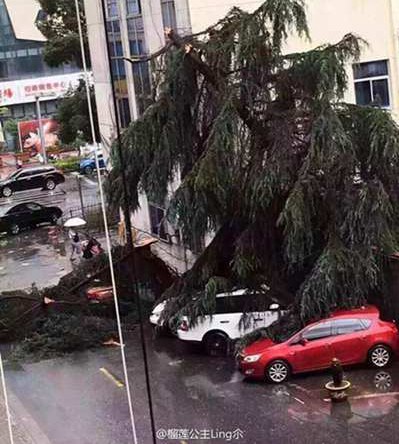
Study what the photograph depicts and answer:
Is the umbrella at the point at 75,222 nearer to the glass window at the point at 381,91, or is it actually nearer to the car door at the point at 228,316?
the car door at the point at 228,316

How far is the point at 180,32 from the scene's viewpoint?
2.35 metres

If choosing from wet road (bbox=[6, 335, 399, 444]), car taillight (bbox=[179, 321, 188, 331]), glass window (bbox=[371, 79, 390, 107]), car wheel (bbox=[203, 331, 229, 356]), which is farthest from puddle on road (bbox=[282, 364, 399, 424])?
glass window (bbox=[371, 79, 390, 107])

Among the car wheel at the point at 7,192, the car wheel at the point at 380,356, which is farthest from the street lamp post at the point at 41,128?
the car wheel at the point at 380,356

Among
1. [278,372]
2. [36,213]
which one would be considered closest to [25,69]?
[36,213]

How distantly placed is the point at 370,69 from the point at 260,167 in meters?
0.94

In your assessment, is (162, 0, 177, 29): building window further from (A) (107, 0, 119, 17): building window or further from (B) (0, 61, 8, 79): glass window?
(B) (0, 61, 8, 79): glass window

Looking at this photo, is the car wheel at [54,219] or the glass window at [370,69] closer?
the car wheel at [54,219]

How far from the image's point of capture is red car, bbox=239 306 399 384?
2094mm

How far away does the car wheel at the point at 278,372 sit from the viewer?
206 centimetres

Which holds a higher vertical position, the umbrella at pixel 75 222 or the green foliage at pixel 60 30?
the green foliage at pixel 60 30

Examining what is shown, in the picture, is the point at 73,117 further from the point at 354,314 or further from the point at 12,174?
the point at 354,314

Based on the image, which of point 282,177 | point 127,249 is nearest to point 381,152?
point 282,177

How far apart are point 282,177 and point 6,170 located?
82 cm

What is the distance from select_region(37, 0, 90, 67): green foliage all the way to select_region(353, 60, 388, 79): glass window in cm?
114
